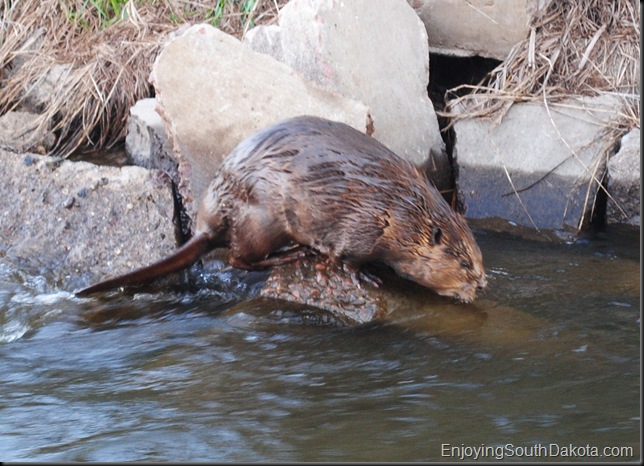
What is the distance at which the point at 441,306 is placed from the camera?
3.53 meters

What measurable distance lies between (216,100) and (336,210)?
3.54ft

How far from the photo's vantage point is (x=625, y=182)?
4250 millimetres

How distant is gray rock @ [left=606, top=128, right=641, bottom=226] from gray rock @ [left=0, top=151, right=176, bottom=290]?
206 centimetres

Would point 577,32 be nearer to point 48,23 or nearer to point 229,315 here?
point 229,315

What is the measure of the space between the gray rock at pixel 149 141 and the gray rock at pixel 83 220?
279 mm

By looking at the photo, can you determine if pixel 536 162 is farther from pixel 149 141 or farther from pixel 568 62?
pixel 149 141

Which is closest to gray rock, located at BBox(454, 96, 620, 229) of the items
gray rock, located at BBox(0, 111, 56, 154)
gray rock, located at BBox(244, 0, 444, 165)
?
gray rock, located at BBox(244, 0, 444, 165)

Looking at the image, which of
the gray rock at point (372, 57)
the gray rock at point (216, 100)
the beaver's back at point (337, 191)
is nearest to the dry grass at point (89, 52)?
the gray rock at point (372, 57)

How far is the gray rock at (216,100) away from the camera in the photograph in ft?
13.4

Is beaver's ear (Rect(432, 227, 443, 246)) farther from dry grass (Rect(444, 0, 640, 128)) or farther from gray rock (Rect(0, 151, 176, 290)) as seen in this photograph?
dry grass (Rect(444, 0, 640, 128))

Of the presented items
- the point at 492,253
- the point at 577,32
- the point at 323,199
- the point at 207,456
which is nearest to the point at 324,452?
the point at 207,456

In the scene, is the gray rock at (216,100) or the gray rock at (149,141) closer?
the gray rock at (216,100)

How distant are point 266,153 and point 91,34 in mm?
3031

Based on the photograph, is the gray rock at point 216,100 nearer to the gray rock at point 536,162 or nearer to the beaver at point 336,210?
the beaver at point 336,210
